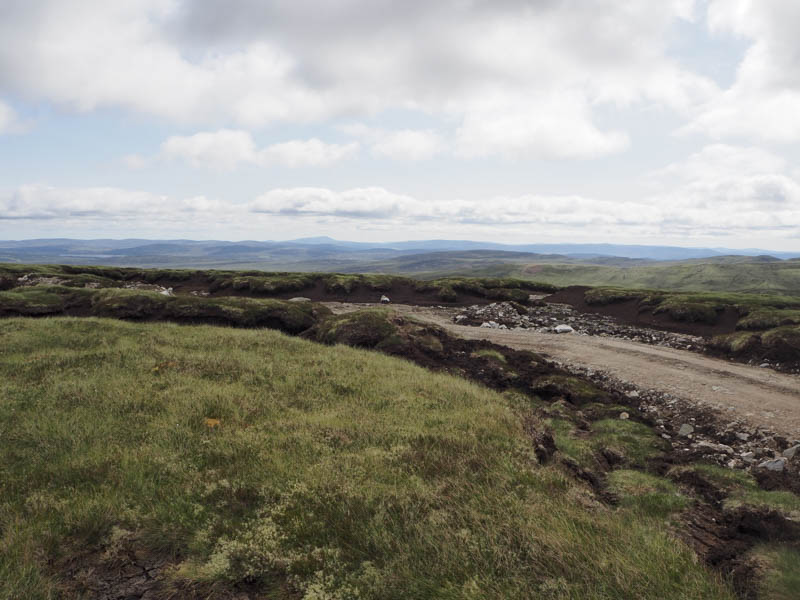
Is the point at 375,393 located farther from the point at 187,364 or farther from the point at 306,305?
the point at 306,305

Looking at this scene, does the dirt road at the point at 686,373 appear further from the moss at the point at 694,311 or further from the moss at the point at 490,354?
the moss at the point at 694,311

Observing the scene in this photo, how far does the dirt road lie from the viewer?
16.3 meters

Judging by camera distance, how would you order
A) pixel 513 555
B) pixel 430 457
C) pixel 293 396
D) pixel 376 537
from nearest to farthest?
pixel 513 555 → pixel 376 537 → pixel 430 457 → pixel 293 396

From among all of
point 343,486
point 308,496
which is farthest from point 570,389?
point 308,496

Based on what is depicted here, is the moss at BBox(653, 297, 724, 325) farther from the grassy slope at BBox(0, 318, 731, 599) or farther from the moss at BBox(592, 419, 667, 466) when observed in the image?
the grassy slope at BBox(0, 318, 731, 599)

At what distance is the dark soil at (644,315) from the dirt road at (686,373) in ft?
25.5

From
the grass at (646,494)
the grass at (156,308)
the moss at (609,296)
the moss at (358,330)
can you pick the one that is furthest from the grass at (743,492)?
the moss at (609,296)

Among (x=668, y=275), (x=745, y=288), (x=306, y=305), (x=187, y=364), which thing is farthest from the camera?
(x=668, y=275)

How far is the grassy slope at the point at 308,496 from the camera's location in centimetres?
567

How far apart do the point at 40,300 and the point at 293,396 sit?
26552mm

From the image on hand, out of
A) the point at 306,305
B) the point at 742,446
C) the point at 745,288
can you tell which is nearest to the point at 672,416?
the point at 742,446

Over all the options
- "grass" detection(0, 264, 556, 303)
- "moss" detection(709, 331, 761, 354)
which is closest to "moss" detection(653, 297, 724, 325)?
"moss" detection(709, 331, 761, 354)

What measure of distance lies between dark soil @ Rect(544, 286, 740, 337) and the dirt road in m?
7.76

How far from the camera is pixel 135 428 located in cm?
1020
